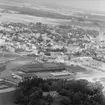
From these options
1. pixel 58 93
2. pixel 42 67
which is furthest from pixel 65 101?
pixel 42 67

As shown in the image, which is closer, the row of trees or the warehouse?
the row of trees

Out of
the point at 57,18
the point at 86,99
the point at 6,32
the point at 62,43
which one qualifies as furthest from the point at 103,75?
the point at 57,18

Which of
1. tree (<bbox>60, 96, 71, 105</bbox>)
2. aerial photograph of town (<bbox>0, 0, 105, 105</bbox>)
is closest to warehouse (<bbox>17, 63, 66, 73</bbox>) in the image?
aerial photograph of town (<bbox>0, 0, 105, 105</bbox>)

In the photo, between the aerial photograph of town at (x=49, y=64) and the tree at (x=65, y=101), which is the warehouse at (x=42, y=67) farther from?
the tree at (x=65, y=101)

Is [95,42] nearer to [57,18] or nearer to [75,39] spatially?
[75,39]

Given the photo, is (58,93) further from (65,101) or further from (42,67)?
(42,67)

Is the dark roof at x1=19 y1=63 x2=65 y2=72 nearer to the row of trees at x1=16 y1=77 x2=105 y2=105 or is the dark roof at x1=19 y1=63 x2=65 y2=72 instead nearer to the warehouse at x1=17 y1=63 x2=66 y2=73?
the warehouse at x1=17 y1=63 x2=66 y2=73
